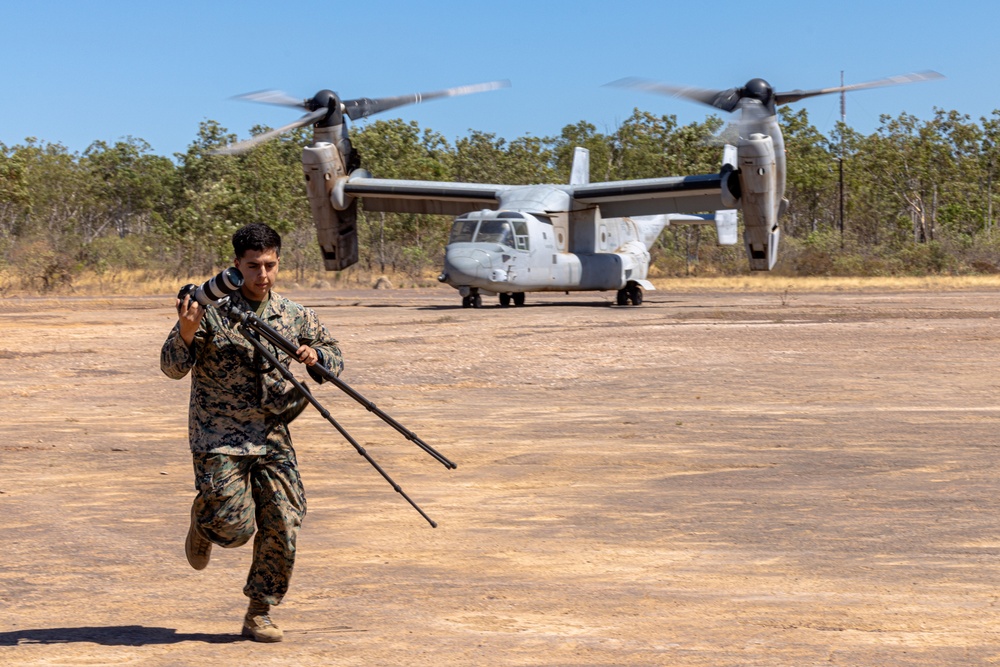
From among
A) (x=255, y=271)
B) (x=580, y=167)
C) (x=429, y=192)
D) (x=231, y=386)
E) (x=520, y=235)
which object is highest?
(x=580, y=167)

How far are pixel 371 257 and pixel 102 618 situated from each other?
5706 centimetres

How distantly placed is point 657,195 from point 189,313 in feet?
94.9

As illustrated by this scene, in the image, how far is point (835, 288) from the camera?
148ft

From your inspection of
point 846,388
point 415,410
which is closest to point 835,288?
point 846,388

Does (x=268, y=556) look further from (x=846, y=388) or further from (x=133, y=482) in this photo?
(x=846, y=388)

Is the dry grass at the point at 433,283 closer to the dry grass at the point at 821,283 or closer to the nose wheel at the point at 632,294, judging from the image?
the dry grass at the point at 821,283

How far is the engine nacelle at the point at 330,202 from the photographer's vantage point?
3344 cm

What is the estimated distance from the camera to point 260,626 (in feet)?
17.0

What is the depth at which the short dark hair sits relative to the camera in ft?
16.9

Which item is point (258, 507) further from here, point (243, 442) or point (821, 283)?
point (821, 283)

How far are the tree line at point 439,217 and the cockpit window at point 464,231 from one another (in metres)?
18.5

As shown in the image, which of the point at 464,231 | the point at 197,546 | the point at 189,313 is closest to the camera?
the point at 189,313

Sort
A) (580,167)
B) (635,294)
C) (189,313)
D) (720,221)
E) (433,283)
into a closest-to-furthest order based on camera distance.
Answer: (189,313) → (635,294) → (580,167) → (720,221) → (433,283)

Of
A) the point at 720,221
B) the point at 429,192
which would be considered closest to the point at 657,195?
the point at 429,192
